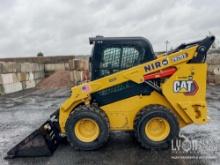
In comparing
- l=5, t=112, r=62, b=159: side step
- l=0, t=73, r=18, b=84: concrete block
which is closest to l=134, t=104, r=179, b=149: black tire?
l=5, t=112, r=62, b=159: side step

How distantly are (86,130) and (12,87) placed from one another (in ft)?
43.4

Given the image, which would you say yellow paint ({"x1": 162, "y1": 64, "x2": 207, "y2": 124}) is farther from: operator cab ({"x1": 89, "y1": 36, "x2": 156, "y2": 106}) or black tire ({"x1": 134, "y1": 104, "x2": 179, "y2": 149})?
operator cab ({"x1": 89, "y1": 36, "x2": 156, "y2": 106})

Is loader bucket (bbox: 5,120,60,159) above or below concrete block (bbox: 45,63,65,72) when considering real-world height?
below

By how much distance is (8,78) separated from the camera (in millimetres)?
17406

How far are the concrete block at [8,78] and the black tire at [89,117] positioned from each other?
1198 cm

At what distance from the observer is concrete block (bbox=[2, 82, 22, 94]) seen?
17062mm

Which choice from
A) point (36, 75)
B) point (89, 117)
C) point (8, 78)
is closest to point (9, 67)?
point (8, 78)

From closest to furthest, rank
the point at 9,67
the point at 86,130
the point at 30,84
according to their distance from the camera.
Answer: the point at 86,130 → the point at 9,67 → the point at 30,84

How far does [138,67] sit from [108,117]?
119 centimetres

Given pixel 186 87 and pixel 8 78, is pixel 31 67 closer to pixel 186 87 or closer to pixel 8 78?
pixel 8 78

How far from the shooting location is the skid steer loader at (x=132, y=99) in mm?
5727

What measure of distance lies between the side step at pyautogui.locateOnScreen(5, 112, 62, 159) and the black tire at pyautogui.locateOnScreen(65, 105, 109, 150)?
1.40 ft

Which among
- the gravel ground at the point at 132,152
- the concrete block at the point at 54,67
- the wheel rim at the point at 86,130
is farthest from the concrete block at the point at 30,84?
the wheel rim at the point at 86,130

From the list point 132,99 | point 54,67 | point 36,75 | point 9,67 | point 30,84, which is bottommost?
point 132,99
